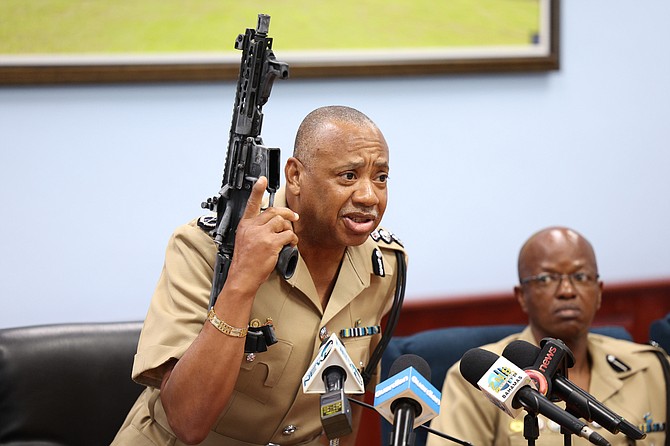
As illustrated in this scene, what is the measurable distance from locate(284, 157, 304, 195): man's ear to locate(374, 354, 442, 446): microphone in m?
0.76

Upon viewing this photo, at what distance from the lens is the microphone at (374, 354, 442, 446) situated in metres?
1.57

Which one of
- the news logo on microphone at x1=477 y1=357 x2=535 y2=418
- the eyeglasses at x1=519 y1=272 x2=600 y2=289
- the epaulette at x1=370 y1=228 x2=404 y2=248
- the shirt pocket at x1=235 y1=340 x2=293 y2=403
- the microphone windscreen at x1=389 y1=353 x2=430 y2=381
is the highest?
the epaulette at x1=370 y1=228 x2=404 y2=248

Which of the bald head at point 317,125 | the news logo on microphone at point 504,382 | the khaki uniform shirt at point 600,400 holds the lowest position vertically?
the khaki uniform shirt at point 600,400

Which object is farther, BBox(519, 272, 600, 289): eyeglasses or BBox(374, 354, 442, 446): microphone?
BBox(519, 272, 600, 289): eyeglasses

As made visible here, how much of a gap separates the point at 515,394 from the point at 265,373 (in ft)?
2.54

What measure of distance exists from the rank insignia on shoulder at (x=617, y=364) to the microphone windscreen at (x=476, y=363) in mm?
1425

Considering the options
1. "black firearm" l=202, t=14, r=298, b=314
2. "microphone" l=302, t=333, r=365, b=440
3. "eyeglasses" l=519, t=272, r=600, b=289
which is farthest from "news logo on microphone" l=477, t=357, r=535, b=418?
"eyeglasses" l=519, t=272, r=600, b=289

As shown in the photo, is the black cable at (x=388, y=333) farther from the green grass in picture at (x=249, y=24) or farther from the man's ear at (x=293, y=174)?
the green grass in picture at (x=249, y=24)

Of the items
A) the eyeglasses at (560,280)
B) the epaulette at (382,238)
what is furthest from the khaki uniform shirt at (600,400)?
the epaulette at (382,238)

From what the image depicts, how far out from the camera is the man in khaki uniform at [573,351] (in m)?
2.91

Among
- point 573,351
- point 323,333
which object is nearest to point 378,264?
point 323,333

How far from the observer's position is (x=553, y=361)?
174 cm

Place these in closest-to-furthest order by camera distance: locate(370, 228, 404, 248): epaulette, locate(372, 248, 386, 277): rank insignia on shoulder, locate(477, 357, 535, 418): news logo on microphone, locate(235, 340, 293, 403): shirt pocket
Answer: locate(477, 357, 535, 418): news logo on microphone → locate(235, 340, 293, 403): shirt pocket → locate(372, 248, 386, 277): rank insignia on shoulder → locate(370, 228, 404, 248): epaulette

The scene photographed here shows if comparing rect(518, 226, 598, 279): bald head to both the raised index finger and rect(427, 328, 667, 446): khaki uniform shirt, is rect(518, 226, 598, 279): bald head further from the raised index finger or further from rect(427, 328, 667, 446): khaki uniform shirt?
the raised index finger
